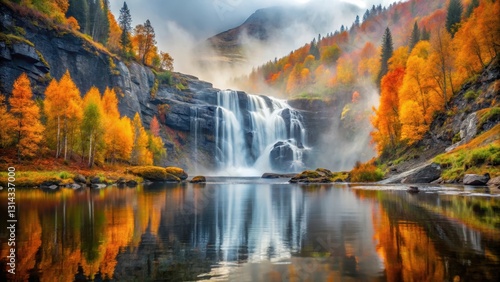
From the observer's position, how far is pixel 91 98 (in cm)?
5106

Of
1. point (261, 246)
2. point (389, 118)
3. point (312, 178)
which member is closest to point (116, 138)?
point (312, 178)

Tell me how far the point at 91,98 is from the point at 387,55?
6621 cm

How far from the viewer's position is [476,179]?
29.2m

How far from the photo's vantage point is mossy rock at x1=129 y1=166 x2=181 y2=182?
4975cm

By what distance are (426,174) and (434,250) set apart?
32428mm

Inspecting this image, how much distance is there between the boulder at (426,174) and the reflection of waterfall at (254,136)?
47109 mm

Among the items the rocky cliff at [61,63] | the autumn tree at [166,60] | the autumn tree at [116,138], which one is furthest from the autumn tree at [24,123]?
the autumn tree at [166,60]

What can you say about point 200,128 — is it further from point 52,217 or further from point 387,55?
point 52,217

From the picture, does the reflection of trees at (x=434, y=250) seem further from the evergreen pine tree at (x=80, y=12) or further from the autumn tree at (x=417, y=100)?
the evergreen pine tree at (x=80, y=12)

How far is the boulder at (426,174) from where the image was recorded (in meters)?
36.7

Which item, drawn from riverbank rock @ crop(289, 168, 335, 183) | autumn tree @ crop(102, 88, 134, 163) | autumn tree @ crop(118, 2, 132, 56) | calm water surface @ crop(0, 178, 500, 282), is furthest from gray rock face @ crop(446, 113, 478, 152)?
autumn tree @ crop(118, 2, 132, 56)

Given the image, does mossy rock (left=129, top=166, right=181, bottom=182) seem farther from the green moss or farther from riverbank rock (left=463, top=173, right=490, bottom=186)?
the green moss

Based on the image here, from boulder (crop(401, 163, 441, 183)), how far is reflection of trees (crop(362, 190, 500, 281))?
26.2 metres

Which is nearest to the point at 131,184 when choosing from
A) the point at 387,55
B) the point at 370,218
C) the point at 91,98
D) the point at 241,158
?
the point at 91,98
